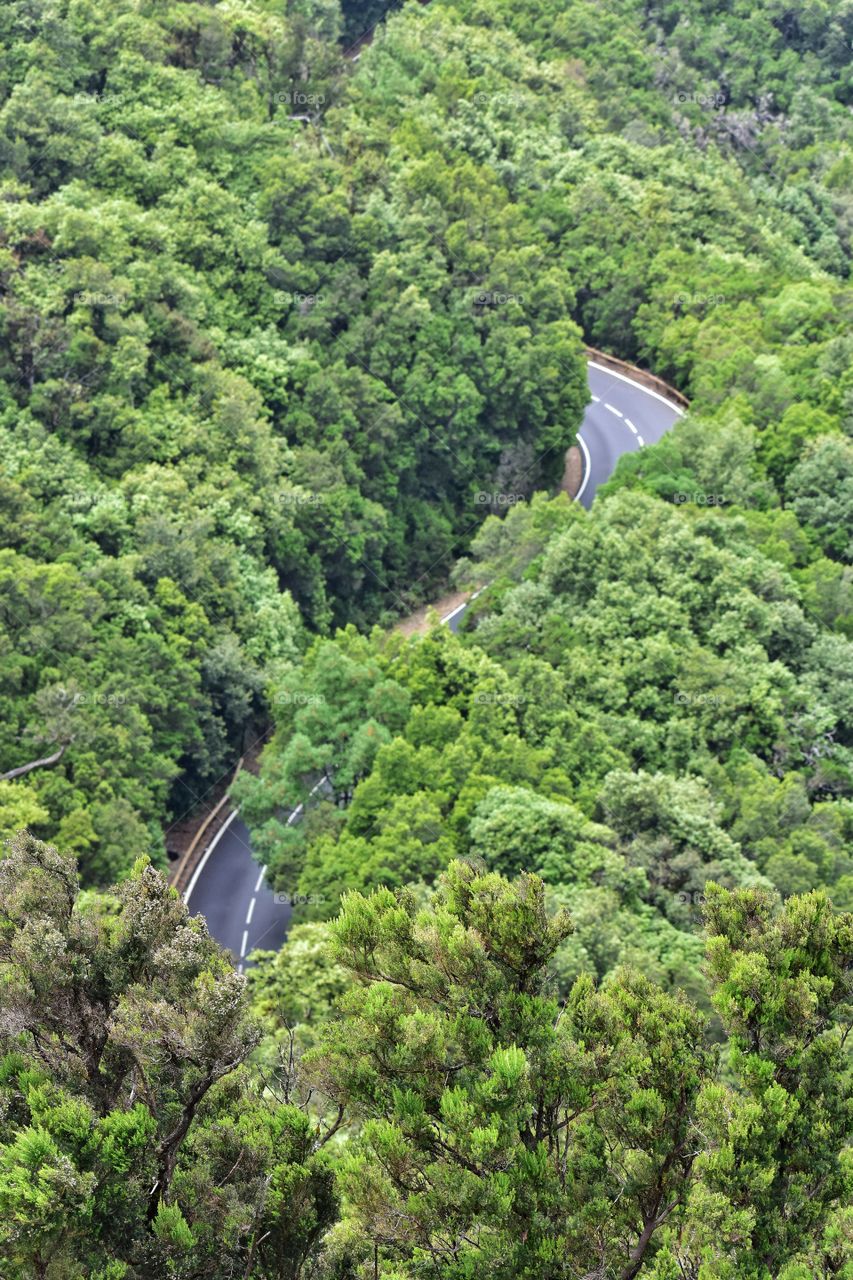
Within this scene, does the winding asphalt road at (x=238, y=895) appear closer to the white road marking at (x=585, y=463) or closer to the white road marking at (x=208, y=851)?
the white road marking at (x=208, y=851)

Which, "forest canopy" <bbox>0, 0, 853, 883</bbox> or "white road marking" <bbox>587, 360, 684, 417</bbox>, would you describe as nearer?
"forest canopy" <bbox>0, 0, 853, 883</bbox>

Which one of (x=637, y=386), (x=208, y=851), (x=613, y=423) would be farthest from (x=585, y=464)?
(x=208, y=851)

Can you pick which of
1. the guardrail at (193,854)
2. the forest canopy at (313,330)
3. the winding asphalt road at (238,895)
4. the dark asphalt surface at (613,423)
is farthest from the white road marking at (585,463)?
the guardrail at (193,854)

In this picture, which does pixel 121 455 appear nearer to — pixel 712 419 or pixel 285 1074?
pixel 712 419

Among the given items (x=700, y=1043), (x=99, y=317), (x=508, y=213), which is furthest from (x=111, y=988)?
(x=508, y=213)

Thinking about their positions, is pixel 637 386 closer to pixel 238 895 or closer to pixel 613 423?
pixel 613 423

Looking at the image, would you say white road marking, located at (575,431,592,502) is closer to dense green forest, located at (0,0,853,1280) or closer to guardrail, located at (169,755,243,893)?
dense green forest, located at (0,0,853,1280)

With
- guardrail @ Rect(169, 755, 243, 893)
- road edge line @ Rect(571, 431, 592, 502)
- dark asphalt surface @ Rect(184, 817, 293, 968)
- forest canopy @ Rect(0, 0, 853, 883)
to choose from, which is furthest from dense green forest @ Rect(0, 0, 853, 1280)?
Answer: dark asphalt surface @ Rect(184, 817, 293, 968)
